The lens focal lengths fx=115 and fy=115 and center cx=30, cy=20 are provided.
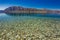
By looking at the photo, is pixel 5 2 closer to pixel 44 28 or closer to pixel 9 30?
pixel 9 30

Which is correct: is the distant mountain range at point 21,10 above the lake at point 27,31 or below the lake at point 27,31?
above

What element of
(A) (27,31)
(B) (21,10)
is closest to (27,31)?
(A) (27,31)

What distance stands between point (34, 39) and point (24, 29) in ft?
1.47

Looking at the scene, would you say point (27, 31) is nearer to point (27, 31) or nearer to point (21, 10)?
point (27, 31)

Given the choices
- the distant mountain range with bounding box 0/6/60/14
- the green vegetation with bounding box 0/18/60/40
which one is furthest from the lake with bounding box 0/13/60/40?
the distant mountain range with bounding box 0/6/60/14

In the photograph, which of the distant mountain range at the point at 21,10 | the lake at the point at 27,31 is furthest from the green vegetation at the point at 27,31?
the distant mountain range at the point at 21,10

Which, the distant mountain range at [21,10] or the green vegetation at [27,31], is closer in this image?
the green vegetation at [27,31]

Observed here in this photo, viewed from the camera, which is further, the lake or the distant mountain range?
the distant mountain range

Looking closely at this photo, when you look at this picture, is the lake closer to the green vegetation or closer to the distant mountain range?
the green vegetation

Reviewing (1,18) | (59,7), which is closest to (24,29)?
(1,18)

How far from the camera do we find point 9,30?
2312 millimetres

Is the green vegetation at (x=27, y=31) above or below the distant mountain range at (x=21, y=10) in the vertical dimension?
below

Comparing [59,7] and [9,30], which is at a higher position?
[59,7]

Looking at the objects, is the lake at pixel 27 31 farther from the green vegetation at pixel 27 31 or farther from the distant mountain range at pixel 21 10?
the distant mountain range at pixel 21 10
